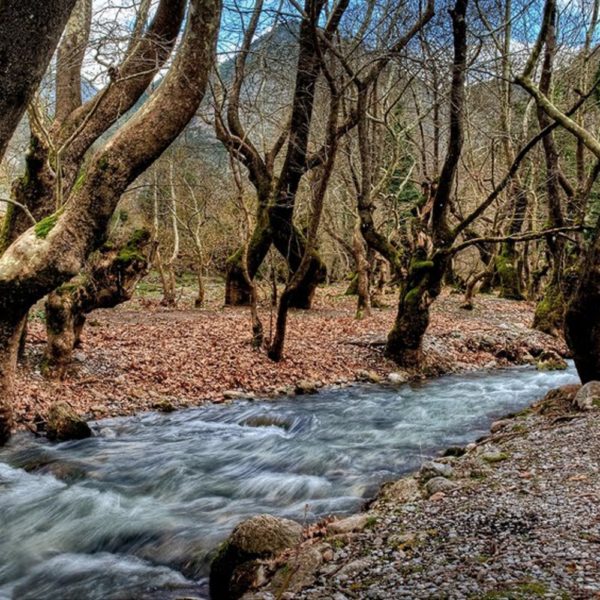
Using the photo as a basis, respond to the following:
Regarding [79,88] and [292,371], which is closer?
[79,88]

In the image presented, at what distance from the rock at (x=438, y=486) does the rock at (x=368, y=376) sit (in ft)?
21.1

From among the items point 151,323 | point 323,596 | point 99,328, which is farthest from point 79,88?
point 323,596

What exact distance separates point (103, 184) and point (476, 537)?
4910 mm

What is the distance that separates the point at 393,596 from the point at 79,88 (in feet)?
30.5

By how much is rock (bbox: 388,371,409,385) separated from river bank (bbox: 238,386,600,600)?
5732 mm

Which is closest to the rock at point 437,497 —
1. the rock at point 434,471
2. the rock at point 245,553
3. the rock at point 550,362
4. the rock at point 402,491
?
the rock at point 402,491

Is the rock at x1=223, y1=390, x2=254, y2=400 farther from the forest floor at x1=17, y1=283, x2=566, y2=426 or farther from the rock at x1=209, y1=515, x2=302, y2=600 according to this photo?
the rock at x1=209, y1=515, x2=302, y2=600

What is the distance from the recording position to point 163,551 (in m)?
4.90

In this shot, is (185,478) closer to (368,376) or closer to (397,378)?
(368,376)

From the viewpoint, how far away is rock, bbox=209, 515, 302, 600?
3.85 metres

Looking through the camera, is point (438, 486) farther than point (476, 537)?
Yes

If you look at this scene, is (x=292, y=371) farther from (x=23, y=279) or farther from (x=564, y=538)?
(x=564, y=538)

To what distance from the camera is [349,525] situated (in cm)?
443

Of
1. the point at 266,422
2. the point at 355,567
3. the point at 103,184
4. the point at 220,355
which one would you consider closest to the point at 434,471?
the point at 355,567
